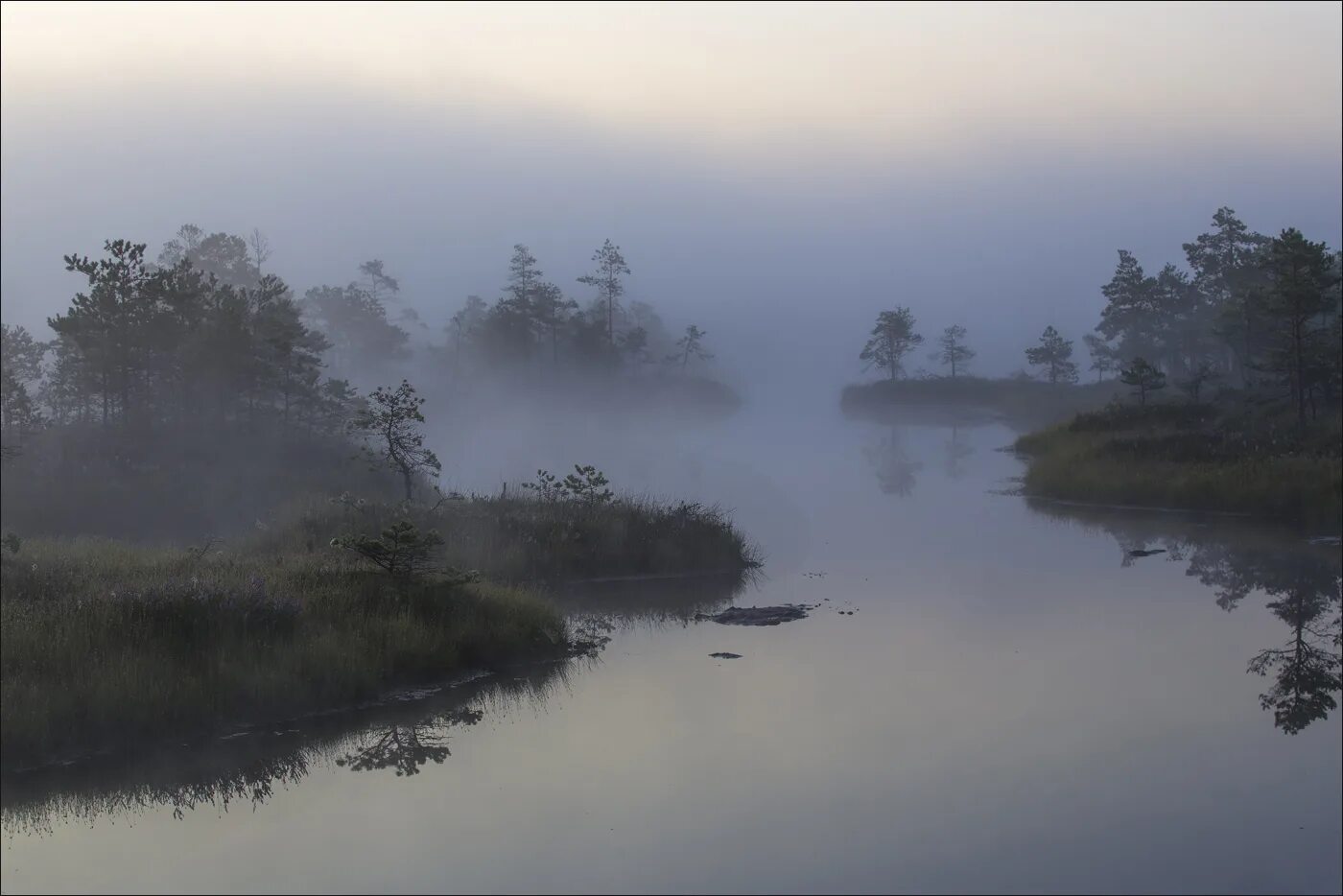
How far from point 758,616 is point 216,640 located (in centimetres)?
927

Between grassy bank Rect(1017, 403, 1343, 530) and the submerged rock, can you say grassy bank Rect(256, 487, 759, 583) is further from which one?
grassy bank Rect(1017, 403, 1343, 530)

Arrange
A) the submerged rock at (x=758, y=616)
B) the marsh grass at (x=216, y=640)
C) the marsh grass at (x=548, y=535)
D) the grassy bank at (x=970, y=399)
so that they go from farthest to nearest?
the grassy bank at (x=970, y=399), the marsh grass at (x=548, y=535), the submerged rock at (x=758, y=616), the marsh grass at (x=216, y=640)

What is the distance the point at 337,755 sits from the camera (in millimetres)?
11617

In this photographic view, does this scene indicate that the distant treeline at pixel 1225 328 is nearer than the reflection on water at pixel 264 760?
No

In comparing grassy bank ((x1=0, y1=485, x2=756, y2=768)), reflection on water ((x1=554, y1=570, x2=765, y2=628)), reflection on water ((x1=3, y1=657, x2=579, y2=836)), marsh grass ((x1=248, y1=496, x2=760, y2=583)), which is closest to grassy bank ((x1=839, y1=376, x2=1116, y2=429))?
marsh grass ((x1=248, y1=496, x2=760, y2=583))

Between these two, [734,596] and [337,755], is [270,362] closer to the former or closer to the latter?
[734,596]

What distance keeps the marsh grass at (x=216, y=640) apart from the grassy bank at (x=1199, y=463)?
21.6 m

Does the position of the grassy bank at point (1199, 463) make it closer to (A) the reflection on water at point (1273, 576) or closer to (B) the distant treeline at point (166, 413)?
(A) the reflection on water at point (1273, 576)

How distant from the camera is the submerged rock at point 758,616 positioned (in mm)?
18844

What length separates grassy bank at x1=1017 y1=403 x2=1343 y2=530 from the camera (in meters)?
29.5

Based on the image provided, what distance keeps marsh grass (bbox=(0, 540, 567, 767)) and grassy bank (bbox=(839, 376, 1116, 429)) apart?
2898 inches

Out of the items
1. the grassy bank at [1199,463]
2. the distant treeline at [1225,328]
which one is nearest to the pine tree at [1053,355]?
the distant treeline at [1225,328]

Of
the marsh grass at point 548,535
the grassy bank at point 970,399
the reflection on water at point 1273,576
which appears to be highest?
the grassy bank at point 970,399

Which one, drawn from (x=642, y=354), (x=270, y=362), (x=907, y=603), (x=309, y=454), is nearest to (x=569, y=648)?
(x=907, y=603)
